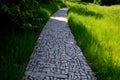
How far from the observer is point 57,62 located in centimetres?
656

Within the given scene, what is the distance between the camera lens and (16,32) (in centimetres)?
846

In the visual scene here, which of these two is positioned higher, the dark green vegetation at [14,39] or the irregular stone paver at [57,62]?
the dark green vegetation at [14,39]

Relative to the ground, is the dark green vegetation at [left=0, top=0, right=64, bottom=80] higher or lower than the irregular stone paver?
higher

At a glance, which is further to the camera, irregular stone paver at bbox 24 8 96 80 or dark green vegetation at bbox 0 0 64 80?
irregular stone paver at bbox 24 8 96 80

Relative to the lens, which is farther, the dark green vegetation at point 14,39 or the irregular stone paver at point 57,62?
the irregular stone paver at point 57,62

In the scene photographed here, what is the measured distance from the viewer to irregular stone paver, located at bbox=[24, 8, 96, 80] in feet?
18.4

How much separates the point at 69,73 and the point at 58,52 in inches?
72.2

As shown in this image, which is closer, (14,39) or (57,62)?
(57,62)

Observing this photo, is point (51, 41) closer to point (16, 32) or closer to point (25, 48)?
point (16, 32)

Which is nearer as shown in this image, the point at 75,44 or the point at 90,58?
the point at 90,58

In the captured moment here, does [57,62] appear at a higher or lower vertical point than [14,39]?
lower

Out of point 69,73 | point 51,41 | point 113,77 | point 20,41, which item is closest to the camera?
point 113,77

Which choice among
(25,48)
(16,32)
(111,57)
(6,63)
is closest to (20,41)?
(25,48)

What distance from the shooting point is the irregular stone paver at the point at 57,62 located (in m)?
5.61
